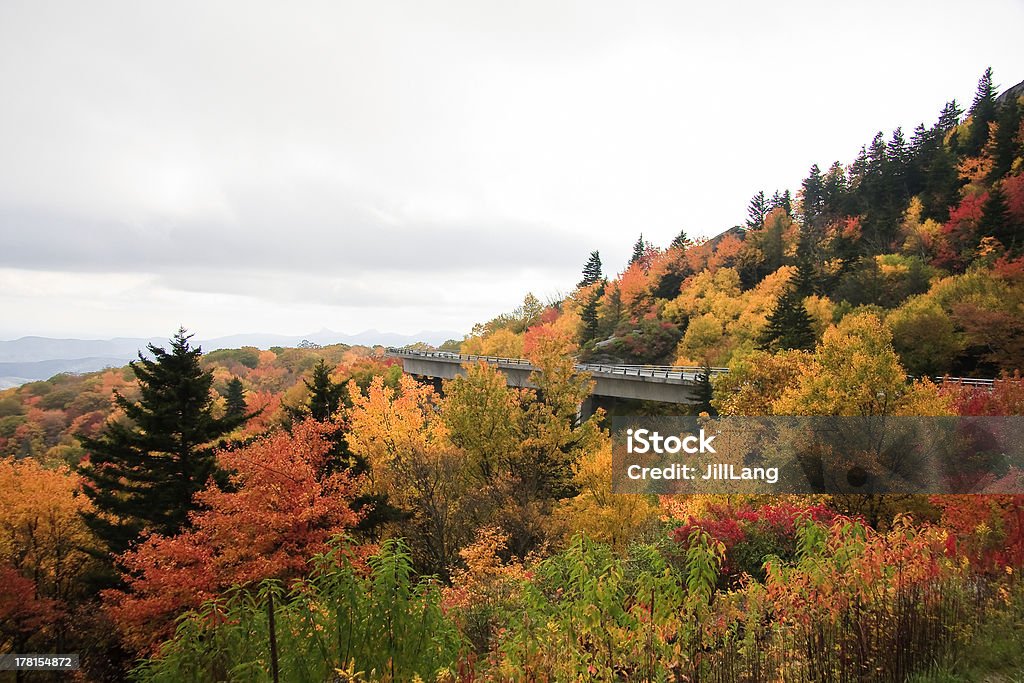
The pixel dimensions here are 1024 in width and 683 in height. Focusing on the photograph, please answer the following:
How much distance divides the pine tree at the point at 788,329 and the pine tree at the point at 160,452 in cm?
3922

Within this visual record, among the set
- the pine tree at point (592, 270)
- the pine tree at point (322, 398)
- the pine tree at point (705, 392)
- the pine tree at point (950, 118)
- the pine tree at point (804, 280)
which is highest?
the pine tree at point (950, 118)

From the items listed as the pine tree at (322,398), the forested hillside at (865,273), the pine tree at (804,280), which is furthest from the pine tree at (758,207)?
the pine tree at (322,398)

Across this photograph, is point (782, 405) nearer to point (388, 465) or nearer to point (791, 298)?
point (388, 465)

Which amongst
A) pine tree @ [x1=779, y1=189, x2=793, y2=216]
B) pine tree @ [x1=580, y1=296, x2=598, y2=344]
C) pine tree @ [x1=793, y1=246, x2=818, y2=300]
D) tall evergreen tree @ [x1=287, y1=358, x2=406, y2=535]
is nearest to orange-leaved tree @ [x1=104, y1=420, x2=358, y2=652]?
tall evergreen tree @ [x1=287, y1=358, x2=406, y2=535]

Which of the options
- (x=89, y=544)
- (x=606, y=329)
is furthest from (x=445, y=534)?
(x=606, y=329)

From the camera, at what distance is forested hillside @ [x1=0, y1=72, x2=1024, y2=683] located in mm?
5746

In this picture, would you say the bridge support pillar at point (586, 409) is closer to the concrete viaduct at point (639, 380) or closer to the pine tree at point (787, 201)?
the concrete viaduct at point (639, 380)

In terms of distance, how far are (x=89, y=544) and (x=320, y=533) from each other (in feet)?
41.9

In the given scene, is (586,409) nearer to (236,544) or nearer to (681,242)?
(236,544)

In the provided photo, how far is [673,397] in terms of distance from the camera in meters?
42.7

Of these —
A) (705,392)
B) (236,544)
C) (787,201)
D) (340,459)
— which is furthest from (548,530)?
(787,201)

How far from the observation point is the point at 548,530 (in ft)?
72.6

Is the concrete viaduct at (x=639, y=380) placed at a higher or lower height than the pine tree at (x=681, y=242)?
lower

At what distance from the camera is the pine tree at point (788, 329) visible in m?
40.5
